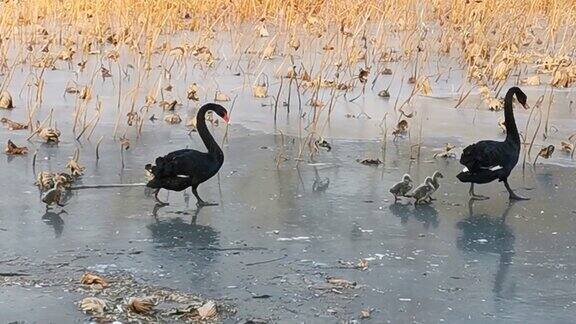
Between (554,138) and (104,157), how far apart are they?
A: 4068mm

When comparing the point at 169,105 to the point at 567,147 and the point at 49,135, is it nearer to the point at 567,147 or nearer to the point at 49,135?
the point at 49,135

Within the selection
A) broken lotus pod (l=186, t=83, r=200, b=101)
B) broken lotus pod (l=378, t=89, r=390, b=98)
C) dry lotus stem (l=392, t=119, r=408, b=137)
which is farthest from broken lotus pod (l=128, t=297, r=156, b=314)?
broken lotus pod (l=378, t=89, r=390, b=98)

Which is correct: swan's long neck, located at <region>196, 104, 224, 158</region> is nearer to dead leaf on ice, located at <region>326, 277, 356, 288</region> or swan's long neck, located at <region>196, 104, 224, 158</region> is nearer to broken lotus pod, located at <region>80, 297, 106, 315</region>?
dead leaf on ice, located at <region>326, 277, 356, 288</region>

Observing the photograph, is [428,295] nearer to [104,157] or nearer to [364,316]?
[364,316]

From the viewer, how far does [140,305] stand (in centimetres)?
486

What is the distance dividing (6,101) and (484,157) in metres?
4.91

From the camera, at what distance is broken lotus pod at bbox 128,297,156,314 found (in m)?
4.86

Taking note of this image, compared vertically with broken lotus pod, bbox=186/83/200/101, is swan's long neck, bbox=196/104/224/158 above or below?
above

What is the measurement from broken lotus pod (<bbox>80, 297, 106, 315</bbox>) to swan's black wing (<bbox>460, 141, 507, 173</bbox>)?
3236mm

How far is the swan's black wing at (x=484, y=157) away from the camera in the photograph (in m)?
7.25

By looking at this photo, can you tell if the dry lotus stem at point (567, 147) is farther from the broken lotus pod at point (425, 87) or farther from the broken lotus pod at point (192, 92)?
the broken lotus pod at point (192, 92)

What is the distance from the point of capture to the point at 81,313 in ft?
16.0

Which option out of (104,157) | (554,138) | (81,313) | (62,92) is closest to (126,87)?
(62,92)

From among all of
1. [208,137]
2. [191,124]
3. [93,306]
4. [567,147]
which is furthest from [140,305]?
[567,147]
